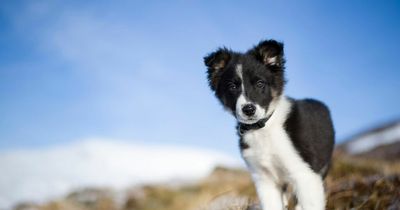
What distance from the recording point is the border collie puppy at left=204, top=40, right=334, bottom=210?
186 inches

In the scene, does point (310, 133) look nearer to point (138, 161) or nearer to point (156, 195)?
point (156, 195)

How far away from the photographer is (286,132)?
4891 mm

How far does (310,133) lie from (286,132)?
392 mm

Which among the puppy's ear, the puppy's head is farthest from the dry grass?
the puppy's ear

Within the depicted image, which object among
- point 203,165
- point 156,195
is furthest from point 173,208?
point 203,165

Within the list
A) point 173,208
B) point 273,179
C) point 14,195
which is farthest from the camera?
point 14,195

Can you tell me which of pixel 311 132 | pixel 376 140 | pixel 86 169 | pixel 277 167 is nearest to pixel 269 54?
pixel 311 132

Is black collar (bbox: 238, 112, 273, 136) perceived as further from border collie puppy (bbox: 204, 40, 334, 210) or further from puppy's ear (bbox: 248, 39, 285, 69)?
puppy's ear (bbox: 248, 39, 285, 69)

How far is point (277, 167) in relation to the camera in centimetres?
490

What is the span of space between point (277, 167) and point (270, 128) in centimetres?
39

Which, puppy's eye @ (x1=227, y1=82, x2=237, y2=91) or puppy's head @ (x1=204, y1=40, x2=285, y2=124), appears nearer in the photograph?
puppy's head @ (x1=204, y1=40, x2=285, y2=124)

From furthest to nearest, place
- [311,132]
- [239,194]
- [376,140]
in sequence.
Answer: [376,140] → [239,194] → [311,132]

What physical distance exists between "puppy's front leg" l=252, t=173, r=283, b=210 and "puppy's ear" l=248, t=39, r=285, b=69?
1.18 meters

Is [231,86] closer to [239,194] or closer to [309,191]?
[309,191]
